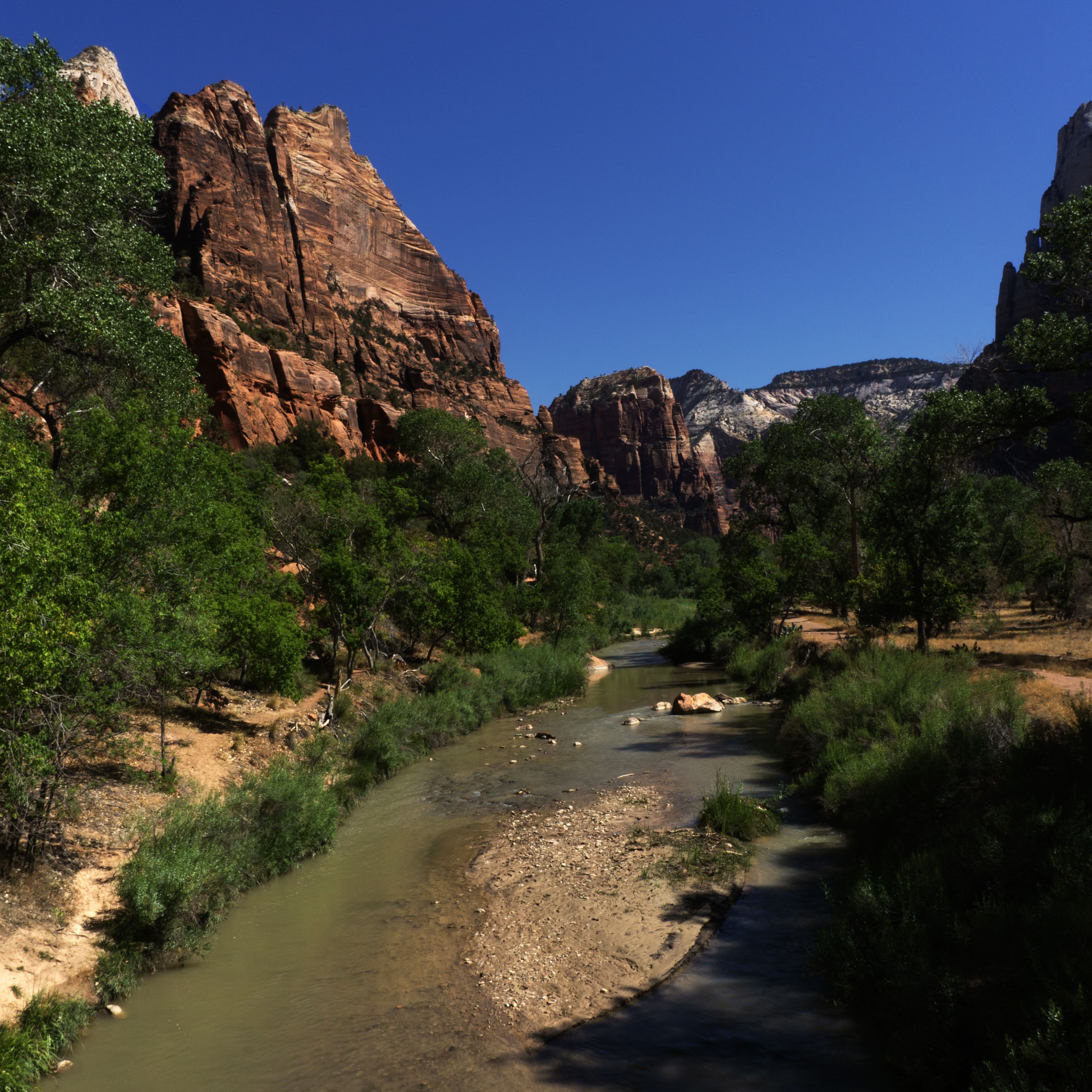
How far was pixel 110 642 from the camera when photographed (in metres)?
9.80

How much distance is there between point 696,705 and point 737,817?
39.0 ft

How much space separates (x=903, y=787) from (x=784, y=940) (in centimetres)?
297

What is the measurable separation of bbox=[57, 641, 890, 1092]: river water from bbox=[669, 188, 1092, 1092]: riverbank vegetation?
730 mm

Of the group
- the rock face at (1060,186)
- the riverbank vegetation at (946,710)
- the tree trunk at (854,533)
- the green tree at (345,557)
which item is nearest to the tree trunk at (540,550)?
the riverbank vegetation at (946,710)

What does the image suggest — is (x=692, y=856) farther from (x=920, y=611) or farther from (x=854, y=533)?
(x=854, y=533)

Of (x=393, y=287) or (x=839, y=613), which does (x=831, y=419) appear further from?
(x=393, y=287)

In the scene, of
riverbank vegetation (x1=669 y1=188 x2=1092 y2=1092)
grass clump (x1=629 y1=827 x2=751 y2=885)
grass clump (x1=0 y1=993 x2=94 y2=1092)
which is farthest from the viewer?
grass clump (x1=629 y1=827 x2=751 y2=885)

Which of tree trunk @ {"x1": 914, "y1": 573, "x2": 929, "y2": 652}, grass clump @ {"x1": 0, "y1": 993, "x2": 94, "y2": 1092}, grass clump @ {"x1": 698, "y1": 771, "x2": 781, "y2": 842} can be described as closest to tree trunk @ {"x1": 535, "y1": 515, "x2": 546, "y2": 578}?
tree trunk @ {"x1": 914, "y1": 573, "x2": 929, "y2": 652}

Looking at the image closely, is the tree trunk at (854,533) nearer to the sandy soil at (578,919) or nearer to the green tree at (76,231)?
the sandy soil at (578,919)

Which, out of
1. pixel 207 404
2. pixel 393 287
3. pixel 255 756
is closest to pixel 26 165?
pixel 207 404

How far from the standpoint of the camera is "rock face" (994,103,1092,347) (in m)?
102

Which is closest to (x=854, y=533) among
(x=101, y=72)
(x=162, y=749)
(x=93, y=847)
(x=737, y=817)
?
(x=737, y=817)

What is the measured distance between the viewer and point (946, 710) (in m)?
11.6

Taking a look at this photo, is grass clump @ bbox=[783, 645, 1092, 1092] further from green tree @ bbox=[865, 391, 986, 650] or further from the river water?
green tree @ bbox=[865, 391, 986, 650]
